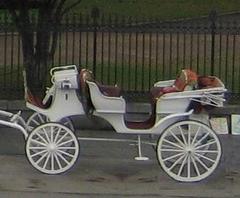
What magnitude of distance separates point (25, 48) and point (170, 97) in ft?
14.7

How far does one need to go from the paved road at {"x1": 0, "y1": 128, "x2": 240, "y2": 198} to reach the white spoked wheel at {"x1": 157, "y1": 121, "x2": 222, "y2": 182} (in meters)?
0.12

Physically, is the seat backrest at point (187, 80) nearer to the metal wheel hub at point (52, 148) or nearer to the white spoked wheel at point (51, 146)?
the white spoked wheel at point (51, 146)

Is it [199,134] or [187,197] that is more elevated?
[199,134]

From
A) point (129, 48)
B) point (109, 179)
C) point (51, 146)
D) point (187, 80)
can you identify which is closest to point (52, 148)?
point (51, 146)

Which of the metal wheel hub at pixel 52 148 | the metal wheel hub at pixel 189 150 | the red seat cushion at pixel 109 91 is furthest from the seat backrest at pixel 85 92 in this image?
the metal wheel hub at pixel 189 150

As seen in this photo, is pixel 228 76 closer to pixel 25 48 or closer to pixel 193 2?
pixel 25 48

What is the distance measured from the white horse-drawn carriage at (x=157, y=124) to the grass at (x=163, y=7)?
19.1 metres

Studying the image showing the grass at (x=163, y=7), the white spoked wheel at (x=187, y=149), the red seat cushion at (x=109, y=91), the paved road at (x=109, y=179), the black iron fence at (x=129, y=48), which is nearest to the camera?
the paved road at (x=109, y=179)

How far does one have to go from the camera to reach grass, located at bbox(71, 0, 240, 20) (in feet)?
91.2

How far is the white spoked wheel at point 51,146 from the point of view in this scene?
778 cm

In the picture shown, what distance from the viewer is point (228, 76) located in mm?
12570

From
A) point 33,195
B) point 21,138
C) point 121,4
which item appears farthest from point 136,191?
point 121,4

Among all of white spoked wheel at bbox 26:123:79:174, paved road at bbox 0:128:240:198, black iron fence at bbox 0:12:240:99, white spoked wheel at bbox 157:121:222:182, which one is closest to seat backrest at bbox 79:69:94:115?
white spoked wheel at bbox 26:123:79:174

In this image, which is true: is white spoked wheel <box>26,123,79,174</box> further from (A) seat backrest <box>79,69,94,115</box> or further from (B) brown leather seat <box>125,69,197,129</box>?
(B) brown leather seat <box>125,69,197,129</box>
